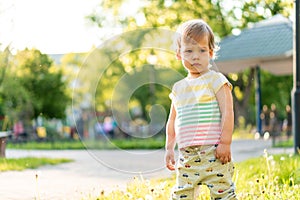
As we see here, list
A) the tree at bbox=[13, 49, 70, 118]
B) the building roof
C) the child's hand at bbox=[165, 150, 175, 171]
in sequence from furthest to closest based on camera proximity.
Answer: the tree at bbox=[13, 49, 70, 118] < the building roof < the child's hand at bbox=[165, 150, 175, 171]

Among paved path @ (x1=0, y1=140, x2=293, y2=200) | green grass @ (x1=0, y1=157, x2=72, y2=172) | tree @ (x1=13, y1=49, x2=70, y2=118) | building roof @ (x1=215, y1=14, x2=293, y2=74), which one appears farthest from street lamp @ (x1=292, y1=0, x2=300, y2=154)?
tree @ (x1=13, y1=49, x2=70, y2=118)

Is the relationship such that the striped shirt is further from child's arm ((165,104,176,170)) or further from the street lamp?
the street lamp

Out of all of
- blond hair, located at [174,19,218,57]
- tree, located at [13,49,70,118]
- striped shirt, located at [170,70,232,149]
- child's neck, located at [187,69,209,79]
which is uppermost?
tree, located at [13,49,70,118]

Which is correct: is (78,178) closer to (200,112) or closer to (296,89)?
(296,89)

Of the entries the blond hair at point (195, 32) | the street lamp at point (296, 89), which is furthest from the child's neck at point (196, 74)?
the street lamp at point (296, 89)

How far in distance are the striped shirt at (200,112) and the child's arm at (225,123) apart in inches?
1.1

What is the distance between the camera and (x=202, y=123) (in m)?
2.78

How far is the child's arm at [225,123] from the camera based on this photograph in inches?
107

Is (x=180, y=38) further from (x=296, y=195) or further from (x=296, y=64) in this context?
(x=296, y=64)

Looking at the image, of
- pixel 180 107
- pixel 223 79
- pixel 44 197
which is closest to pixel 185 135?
pixel 180 107

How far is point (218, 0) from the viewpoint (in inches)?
854

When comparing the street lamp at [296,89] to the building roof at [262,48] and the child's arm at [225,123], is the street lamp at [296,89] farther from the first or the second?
the building roof at [262,48]

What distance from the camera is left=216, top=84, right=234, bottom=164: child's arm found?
8.88ft

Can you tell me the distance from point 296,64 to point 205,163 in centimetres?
431
